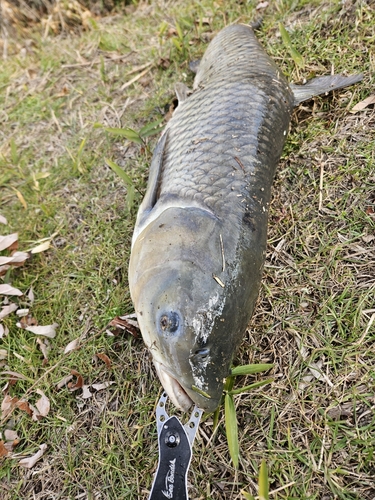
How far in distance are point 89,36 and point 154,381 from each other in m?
3.91

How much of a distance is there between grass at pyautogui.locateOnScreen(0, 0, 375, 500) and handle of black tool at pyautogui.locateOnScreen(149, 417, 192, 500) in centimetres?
33

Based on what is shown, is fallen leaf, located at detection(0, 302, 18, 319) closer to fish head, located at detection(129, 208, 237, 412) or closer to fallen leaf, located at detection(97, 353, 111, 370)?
fallen leaf, located at detection(97, 353, 111, 370)

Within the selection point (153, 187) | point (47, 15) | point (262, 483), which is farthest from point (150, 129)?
point (47, 15)

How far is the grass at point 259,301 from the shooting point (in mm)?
2311

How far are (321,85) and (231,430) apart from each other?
2.47 meters

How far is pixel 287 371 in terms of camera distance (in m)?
2.46

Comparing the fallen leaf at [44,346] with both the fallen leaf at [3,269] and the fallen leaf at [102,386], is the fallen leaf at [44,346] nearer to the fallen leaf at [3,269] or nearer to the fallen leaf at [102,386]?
the fallen leaf at [102,386]

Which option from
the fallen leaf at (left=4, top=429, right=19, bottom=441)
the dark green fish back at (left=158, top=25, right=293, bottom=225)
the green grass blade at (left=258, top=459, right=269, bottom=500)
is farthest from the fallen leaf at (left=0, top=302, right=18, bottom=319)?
the green grass blade at (left=258, top=459, right=269, bottom=500)

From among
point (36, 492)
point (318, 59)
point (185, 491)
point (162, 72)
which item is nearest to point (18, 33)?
point (162, 72)

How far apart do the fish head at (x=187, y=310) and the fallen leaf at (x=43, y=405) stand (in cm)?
100

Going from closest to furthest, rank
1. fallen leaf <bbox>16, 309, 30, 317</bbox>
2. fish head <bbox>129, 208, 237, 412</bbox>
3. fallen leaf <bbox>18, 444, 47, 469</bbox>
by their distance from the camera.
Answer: fish head <bbox>129, 208, 237, 412</bbox>
fallen leaf <bbox>18, 444, 47, 469</bbox>
fallen leaf <bbox>16, 309, 30, 317</bbox>

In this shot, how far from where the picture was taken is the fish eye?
78.2 inches

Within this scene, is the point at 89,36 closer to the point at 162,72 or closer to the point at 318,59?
the point at 162,72

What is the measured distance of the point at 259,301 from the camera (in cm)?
266
